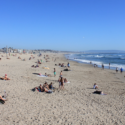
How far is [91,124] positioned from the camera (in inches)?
207

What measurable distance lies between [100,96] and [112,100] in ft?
2.85

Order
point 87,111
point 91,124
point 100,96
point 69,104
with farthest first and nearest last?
point 100,96
point 69,104
point 87,111
point 91,124

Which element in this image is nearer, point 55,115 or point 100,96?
point 55,115

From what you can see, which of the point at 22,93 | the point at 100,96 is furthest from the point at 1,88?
the point at 100,96

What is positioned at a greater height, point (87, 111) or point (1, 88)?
point (1, 88)

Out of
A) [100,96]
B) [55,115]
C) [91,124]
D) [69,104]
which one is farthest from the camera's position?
[100,96]

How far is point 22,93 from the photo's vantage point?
26.9 feet

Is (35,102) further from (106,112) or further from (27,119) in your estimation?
(106,112)

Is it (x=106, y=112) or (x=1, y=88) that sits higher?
(x=1, y=88)

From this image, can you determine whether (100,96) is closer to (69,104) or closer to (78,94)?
(78,94)

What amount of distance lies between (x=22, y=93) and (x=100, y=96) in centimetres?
518

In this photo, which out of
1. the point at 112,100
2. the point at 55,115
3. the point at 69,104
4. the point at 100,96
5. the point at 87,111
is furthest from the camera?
the point at 100,96

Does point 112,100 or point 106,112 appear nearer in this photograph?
point 106,112

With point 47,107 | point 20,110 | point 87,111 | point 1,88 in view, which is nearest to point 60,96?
point 47,107
